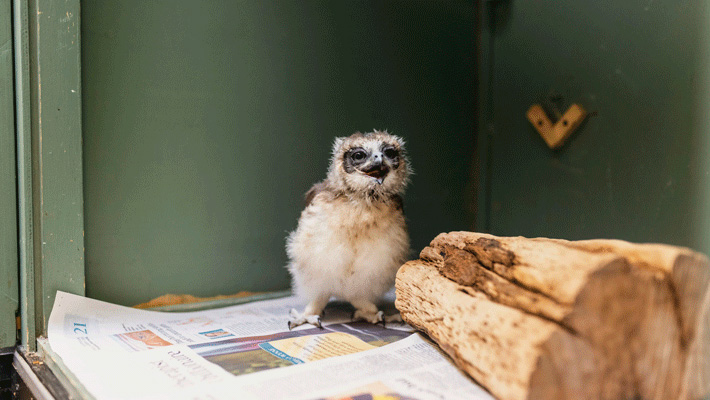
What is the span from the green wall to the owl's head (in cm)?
39

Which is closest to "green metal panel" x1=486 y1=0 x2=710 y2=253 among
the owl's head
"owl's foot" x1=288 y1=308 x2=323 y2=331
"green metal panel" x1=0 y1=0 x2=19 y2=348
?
the owl's head

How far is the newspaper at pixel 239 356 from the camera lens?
46.6 inches

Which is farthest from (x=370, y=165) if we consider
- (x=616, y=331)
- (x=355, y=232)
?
(x=616, y=331)

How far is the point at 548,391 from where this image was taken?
0.97 meters

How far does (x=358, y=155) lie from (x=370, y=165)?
88mm

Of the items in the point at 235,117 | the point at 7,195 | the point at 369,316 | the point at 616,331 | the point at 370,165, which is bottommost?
the point at 369,316

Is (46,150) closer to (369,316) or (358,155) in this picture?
(358,155)

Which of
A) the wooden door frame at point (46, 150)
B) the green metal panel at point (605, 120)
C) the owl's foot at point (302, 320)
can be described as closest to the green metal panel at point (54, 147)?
the wooden door frame at point (46, 150)

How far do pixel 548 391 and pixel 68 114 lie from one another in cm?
162

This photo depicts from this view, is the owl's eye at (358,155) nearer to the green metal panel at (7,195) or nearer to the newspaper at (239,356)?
the newspaper at (239,356)

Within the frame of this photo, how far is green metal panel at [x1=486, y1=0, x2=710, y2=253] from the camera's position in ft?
5.49

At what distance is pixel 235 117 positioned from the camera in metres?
1.98

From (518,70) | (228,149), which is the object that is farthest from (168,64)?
(518,70)

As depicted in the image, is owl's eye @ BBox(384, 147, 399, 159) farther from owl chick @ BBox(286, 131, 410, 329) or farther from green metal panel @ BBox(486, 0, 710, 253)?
green metal panel @ BBox(486, 0, 710, 253)
